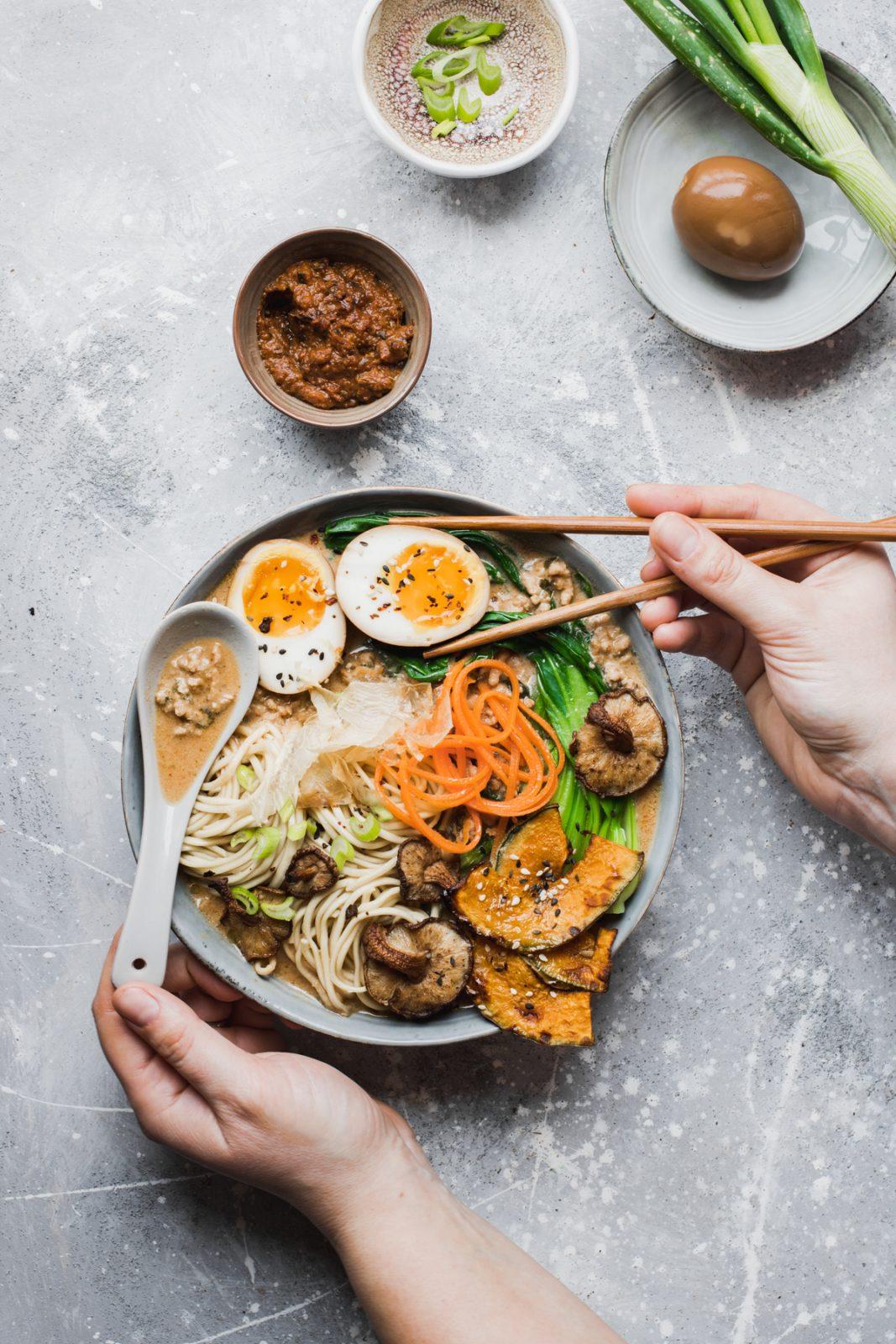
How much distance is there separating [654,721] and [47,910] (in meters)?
1.89

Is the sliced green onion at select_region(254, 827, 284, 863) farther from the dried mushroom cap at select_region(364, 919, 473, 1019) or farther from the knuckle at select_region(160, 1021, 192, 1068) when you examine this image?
the knuckle at select_region(160, 1021, 192, 1068)

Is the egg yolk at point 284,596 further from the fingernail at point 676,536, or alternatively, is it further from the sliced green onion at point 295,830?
the fingernail at point 676,536

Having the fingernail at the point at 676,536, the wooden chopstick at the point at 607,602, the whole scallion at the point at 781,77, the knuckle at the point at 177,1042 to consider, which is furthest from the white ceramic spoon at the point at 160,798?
the whole scallion at the point at 781,77

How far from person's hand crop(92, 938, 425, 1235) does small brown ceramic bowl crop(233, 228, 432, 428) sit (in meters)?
1.62

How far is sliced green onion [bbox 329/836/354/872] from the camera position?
2637mm

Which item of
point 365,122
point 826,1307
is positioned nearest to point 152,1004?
Result: point 826,1307

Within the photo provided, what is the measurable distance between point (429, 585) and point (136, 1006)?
1.31 meters

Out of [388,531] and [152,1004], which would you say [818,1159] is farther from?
[388,531]

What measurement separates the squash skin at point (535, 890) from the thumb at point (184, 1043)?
69 centimetres

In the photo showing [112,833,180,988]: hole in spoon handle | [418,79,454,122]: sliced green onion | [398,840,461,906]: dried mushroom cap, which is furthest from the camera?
[418,79,454,122]: sliced green onion

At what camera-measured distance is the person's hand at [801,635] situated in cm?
247

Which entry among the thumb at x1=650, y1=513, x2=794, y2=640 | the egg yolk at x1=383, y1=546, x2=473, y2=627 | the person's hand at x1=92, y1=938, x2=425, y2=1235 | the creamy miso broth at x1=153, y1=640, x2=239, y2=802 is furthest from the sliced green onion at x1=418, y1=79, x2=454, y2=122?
the person's hand at x1=92, y1=938, x2=425, y2=1235

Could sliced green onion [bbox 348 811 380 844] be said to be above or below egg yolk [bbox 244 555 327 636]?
below

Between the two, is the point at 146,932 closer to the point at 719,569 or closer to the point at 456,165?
the point at 719,569
